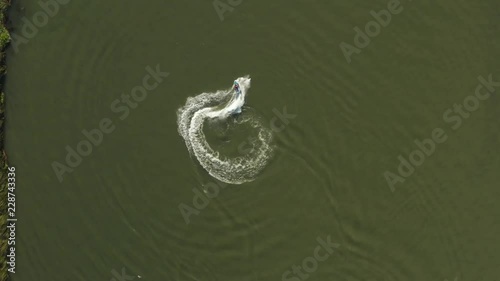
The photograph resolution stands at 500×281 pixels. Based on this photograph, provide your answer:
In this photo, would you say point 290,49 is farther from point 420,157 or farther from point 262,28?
point 420,157

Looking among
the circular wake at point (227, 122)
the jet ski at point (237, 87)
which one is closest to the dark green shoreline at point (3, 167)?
the circular wake at point (227, 122)

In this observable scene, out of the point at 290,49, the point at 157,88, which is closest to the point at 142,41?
the point at 157,88

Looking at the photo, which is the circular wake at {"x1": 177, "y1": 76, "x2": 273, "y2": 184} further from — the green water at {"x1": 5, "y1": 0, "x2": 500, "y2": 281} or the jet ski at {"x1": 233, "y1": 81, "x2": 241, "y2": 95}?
the green water at {"x1": 5, "y1": 0, "x2": 500, "y2": 281}

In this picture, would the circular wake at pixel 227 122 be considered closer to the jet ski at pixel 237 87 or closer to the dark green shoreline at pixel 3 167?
the jet ski at pixel 237 87

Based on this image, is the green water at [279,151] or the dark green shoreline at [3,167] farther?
the dark green shoreline at [3,167]

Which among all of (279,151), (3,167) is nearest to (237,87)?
(279,151)
